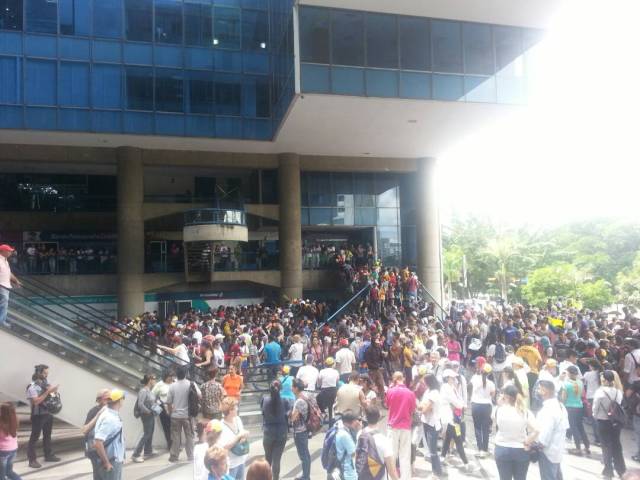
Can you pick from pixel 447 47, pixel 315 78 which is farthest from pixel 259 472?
pixel 447 47

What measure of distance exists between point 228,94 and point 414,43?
10792mm

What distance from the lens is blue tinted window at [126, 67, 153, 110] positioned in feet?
89.2

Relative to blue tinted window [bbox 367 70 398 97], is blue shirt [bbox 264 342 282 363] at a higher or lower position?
lower

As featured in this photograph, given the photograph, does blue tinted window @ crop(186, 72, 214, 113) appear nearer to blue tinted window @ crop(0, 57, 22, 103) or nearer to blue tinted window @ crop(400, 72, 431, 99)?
blue tinted window @ crop(0, 57, 22, 103)

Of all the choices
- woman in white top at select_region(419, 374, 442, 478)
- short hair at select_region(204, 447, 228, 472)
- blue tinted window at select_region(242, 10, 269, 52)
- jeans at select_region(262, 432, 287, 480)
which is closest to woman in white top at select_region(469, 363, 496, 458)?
woman in white top at select_region(419, 374, 442, 478)

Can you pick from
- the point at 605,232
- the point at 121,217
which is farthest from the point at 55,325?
the point at 605,232

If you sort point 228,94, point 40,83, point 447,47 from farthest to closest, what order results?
point 228,94 → point 40,83 → point 447,47

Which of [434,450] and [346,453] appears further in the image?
[434,450]

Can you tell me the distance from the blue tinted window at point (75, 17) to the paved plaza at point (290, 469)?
2298 cm

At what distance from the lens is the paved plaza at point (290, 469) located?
8805mm

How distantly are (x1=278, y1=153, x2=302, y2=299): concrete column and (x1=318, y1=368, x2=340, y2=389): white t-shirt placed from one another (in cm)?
2021

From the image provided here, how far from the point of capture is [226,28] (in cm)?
2920

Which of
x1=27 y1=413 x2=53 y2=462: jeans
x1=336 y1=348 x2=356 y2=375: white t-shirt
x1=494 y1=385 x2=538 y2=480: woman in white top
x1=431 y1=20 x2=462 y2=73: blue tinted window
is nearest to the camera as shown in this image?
x1=494 y1=385 x2=538 y2=480: woman in white top

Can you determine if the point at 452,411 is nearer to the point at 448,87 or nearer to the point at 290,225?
the point at 448,87
